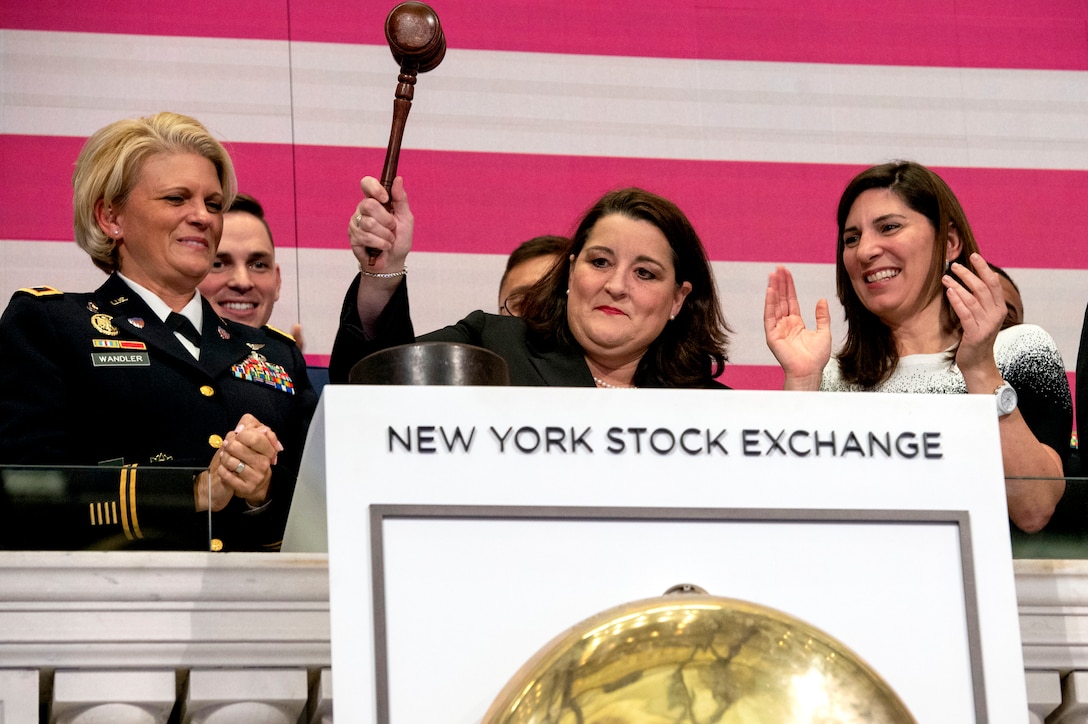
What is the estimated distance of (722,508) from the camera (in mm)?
1204

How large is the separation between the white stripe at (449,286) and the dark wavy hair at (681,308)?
3.60ft

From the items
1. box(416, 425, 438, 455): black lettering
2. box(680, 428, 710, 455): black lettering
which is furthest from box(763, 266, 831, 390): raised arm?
box(416, 425, 438, 455): black lettering

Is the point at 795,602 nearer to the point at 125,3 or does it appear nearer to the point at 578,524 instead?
the point at 578,524

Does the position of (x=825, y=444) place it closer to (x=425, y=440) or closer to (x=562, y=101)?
(x=425, y=440)

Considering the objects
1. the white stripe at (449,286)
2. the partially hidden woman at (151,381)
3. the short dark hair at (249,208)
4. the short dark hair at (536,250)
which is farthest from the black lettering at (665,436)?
the white stripe at (449,286)

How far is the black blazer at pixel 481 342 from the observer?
6.06ft

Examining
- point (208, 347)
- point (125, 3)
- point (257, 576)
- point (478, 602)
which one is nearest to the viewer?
point (478, 602)

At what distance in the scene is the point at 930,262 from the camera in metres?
2.26

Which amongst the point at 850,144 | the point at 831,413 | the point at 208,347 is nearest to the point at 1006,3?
the point at 850,144

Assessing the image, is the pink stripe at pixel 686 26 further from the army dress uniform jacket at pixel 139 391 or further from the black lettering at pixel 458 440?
the black lettering at pixel 458 440

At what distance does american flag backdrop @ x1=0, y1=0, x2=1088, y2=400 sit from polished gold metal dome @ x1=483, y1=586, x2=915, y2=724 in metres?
2.23

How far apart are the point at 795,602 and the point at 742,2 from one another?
100 inches

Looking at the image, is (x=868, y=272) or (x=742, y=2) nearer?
(x=868, y=272)

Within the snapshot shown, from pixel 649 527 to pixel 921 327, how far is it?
1139 millimetres
